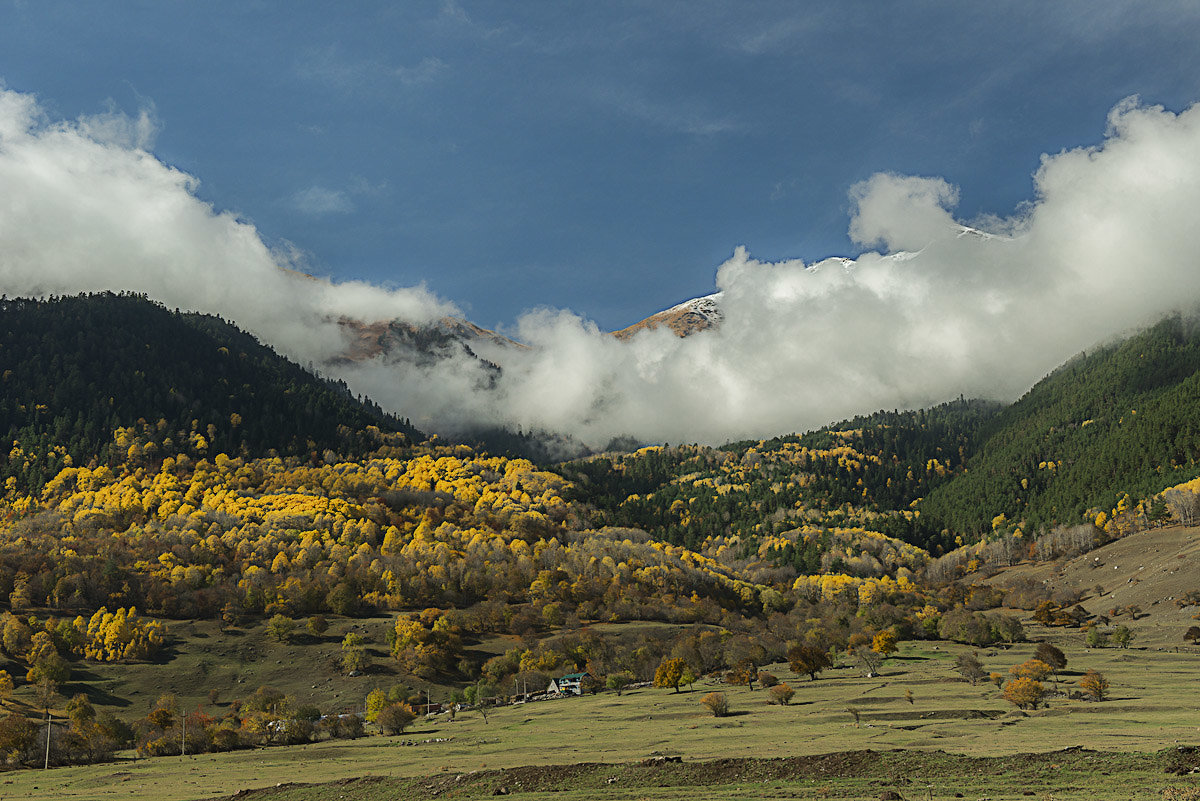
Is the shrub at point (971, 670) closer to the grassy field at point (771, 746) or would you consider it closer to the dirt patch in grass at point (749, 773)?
the grassy field at point (771, 746)

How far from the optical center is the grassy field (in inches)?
2231

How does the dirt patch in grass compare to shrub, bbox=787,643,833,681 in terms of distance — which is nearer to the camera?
the dirt patch in grass

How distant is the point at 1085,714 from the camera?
88688 millimetres

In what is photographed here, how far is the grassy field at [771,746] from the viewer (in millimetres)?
56656

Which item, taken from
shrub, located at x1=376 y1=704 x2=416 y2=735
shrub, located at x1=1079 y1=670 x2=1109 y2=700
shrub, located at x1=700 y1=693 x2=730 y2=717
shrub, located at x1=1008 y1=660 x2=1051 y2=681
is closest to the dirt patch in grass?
shrub, located at x1=700 y1=693 x2=730 y2=717

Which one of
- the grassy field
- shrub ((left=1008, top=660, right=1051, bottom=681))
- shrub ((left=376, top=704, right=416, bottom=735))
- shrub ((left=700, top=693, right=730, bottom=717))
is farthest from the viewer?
shrub ((left=376, top=704, right=416, bottom=735))

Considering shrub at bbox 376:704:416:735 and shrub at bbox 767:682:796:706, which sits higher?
shrub at bbox 767:682:796:706

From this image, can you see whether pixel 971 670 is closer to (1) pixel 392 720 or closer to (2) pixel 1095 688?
(2) pixel 1095 688

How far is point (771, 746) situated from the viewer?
254ft

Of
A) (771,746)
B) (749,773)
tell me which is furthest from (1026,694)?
(749,773)

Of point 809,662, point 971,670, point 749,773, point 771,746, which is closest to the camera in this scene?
point 749,773

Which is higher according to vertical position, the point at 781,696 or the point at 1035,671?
the point at 781,696

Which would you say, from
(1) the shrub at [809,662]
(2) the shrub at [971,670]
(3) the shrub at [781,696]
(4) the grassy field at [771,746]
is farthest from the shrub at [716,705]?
(1) the shrub at [809,662]

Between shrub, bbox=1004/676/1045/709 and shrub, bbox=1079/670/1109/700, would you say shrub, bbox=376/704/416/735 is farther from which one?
shrub, bbox=1079/670/1109/700
